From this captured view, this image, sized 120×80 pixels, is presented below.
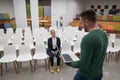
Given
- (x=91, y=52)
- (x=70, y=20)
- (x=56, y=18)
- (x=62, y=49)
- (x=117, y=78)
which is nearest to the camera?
(x=91, y=52)

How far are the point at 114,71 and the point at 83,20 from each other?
3062mm

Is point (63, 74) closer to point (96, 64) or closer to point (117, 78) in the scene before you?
point (117, 78)

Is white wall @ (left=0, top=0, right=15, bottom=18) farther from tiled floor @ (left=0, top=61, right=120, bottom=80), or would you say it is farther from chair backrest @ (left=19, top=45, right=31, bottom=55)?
chair backrest @ (left=19, top=45, right=31, bottom=55)

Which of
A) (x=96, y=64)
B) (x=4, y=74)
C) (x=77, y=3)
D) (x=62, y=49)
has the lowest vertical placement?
(x=4, y=74)

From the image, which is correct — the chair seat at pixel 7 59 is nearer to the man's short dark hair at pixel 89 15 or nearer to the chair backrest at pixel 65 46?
the chair backrest at pixel 65 46

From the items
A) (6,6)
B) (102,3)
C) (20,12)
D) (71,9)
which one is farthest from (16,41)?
(102,3)

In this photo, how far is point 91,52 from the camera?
1.29m

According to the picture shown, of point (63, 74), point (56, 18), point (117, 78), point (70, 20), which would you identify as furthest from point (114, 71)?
point (70, 20)

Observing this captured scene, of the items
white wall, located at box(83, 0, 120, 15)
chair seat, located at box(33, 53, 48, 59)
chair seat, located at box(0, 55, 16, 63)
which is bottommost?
chair seat, located at box(0, 55, 16, 63)

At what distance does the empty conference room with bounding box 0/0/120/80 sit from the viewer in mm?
1374

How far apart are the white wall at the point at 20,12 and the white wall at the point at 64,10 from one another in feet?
9.17

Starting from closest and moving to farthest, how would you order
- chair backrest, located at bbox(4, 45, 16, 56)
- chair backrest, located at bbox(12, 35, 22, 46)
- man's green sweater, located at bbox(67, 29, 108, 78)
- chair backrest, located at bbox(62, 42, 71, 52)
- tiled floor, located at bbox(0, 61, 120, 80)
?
man's green sweater, located at bbox(67, 29, 108, 78), tiled floor, located at bbox(0, 61, 120, 80), chair backrest, located at bbox(4, 45, 16, 56), chair backrest, located at bbox(62, 42, 71, 52), chair backrest, located at bbox(12, 35, 22, 46)

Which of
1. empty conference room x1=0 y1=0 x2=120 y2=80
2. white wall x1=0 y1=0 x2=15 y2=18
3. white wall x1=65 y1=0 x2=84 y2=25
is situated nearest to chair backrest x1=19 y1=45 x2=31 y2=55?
empty conference room x1=0 y1=0 x2=120 y2=80

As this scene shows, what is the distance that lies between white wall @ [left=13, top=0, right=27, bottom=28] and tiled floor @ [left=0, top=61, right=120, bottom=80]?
386 cm
